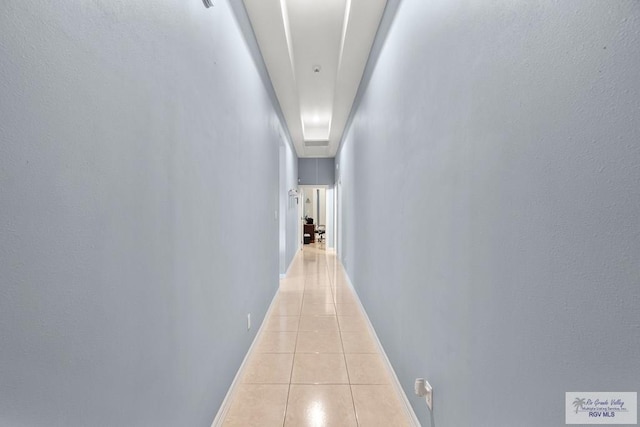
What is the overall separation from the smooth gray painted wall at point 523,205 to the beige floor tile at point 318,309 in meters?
2.09

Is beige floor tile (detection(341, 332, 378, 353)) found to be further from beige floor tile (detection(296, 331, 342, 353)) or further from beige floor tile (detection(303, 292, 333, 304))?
beige floor tile (detection(303, 292, 333, 304))

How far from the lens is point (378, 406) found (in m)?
2.08

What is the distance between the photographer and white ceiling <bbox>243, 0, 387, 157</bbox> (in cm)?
261

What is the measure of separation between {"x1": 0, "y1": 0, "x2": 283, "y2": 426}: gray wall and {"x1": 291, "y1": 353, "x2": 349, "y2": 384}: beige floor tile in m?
0.78

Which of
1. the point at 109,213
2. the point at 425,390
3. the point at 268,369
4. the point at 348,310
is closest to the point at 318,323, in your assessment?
the point at 348,310

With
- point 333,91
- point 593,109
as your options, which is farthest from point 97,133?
point 333,91

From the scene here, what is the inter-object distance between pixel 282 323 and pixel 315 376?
120 cm

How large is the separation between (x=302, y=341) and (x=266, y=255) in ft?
3.54

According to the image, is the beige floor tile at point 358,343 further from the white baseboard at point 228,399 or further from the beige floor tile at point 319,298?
the beige floor tile at point 319,298

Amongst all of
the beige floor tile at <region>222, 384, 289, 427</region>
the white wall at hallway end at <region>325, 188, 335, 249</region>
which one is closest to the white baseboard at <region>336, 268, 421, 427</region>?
the beige floor tile at <region>222, 384, 289, 427</region>

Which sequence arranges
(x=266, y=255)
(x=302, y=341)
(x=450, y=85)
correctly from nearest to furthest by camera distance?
(x=450, y=85)
(x=302, y=341)
(x=266, y=255)

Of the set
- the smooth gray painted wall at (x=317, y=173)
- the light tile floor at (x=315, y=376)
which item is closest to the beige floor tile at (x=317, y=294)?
the light tile floor at (x=315, y=376)

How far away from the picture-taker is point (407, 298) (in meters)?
2.04

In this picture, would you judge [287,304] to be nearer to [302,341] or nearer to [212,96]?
[302,341]
